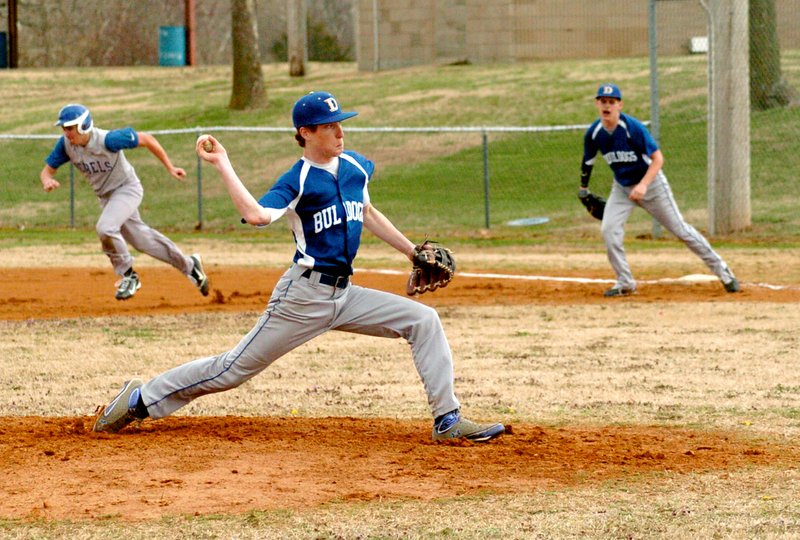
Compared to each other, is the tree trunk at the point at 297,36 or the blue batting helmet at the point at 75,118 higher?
the tree trunk at the point at 297,36

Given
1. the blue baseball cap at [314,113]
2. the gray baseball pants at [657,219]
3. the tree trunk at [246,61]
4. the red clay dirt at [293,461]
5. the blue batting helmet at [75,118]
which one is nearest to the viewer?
the red clay dirt at [293,461]

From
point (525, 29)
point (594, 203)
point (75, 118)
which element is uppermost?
point (525, 29)

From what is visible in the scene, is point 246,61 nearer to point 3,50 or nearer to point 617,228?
point 3,50

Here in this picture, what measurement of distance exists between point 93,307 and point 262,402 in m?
5.38

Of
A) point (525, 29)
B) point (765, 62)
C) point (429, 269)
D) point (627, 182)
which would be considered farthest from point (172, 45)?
point (429, 269)

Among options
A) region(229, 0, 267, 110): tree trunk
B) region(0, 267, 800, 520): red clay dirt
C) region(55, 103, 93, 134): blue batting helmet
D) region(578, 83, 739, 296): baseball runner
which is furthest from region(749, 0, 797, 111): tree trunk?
region(0, 267, 800, 520): red clay dirt

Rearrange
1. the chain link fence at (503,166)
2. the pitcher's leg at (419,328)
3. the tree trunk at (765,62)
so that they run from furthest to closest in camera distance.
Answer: the tree trunk at (765,62) → the chain link fence at (503,166) → the pitcher's leg at (419,328)

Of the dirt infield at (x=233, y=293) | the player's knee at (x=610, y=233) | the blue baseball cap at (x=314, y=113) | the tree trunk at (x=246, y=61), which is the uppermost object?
the tree trunk at (x=246, y=61)

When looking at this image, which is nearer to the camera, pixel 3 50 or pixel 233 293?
pixel 233 293

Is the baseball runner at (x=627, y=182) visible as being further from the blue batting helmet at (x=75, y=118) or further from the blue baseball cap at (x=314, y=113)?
the blue baseball cap at (x=314, y=113)

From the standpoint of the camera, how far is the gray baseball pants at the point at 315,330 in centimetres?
660

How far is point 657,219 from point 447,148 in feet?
49.0

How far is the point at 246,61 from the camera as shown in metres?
32.0

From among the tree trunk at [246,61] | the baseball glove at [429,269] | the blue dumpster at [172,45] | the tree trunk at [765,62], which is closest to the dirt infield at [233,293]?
the baseball glove at [429,269]
